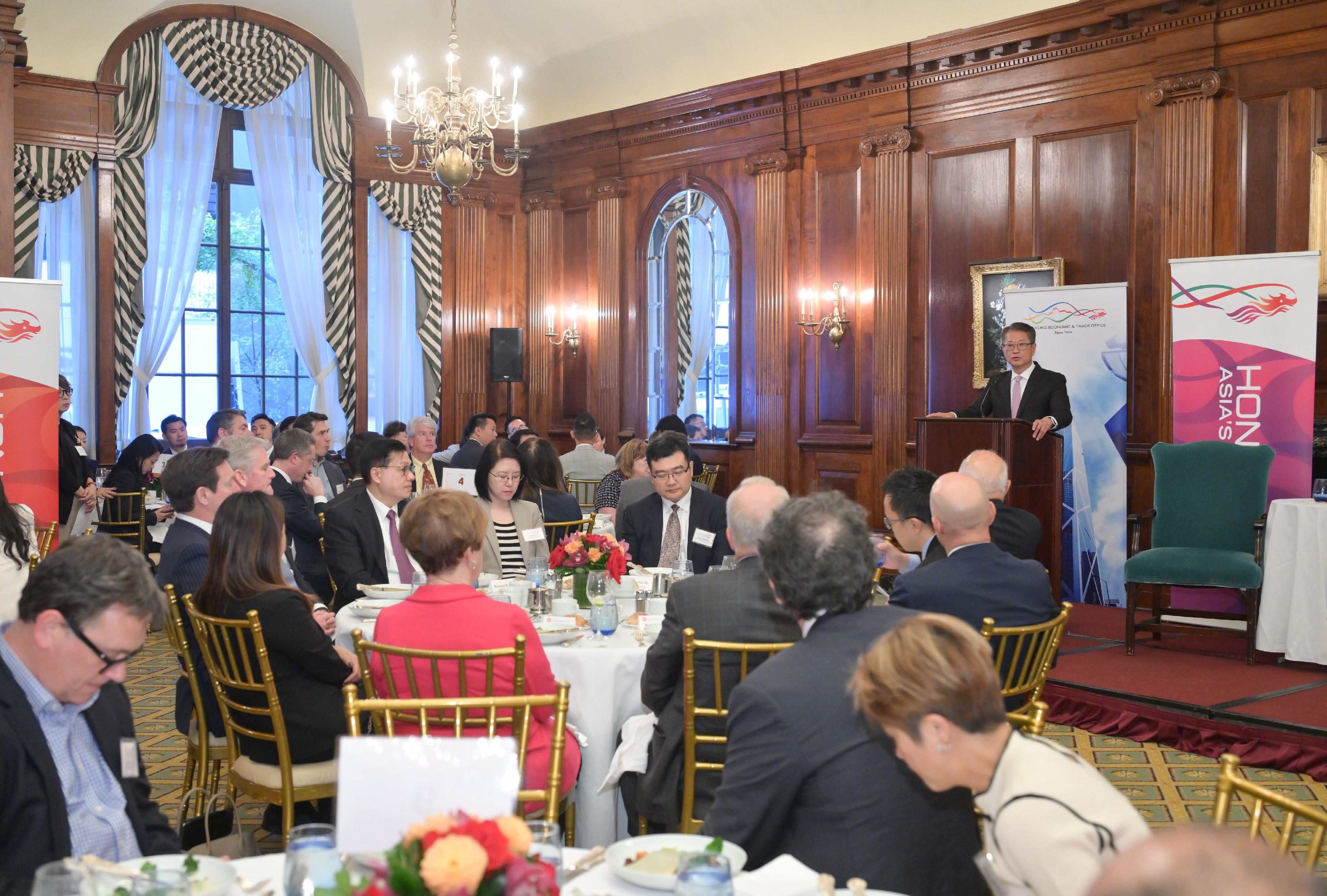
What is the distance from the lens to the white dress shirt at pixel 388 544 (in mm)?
4902

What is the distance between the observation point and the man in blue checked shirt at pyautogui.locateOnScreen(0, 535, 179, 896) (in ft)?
6.25

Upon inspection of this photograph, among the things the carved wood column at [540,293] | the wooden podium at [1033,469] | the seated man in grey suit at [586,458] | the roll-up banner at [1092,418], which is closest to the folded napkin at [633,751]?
the wooden podium at [1033,469]

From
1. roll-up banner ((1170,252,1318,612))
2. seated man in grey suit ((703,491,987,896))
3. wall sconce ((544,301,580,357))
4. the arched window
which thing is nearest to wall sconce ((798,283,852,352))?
the arched window

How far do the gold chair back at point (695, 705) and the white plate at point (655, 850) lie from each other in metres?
0.93

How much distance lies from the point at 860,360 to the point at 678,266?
230 cm

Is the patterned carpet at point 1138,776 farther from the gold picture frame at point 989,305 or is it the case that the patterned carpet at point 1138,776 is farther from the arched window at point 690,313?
the arched window at point 690,313

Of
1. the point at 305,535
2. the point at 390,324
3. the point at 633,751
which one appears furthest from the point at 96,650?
the point at 390,324

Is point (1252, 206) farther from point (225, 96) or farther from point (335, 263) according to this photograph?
point (225, 96)

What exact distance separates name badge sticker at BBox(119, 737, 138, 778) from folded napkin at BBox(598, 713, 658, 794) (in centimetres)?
148

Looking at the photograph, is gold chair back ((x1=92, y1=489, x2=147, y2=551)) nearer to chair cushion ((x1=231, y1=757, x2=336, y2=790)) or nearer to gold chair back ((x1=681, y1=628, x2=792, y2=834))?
chair cushion ((x1=231, y1=757, x2=336, y2=790))

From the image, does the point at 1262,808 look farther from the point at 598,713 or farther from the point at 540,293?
the point at 540,293

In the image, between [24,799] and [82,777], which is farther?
[82,777]

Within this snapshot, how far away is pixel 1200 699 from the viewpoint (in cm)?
524

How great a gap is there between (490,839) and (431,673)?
71.0 inches
